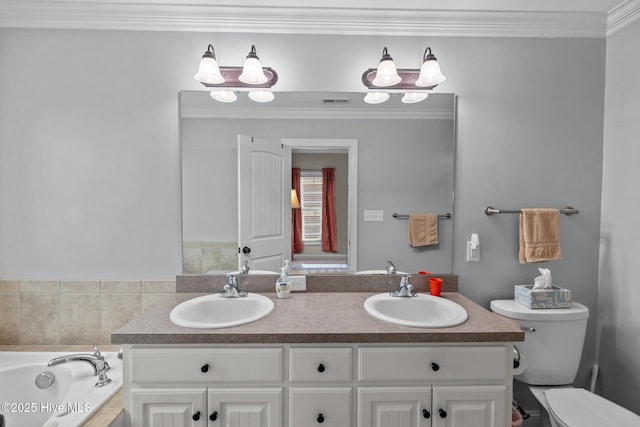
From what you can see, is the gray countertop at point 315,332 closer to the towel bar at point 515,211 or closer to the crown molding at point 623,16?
the towel bar at point 515,211

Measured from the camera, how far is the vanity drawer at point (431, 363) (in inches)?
47.4

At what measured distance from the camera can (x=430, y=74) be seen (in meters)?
Result: 1.62

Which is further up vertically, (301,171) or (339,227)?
(301,171)

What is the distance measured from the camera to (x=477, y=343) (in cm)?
121

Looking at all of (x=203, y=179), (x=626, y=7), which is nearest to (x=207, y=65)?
(x=203, y=179)

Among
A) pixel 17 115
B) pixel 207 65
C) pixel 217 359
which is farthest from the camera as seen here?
pixel 17 115

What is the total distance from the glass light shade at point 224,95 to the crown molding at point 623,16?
221cm

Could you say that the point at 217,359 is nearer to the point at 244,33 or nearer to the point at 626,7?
the point at 244,33

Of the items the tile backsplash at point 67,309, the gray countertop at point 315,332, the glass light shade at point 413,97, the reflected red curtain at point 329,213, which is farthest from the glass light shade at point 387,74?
the tile backsplash at point 67,309

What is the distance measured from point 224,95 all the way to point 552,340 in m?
2.24

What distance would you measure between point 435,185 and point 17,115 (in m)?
2.42

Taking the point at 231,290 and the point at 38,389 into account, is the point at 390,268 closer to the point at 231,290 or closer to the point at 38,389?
the point at 231,290

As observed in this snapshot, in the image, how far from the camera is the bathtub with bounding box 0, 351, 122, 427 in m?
1.35

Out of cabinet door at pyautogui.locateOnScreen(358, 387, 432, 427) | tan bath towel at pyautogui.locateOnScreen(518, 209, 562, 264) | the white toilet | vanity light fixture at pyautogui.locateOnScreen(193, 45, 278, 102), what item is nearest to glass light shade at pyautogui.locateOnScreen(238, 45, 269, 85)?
vanity light fixture at pyautogui.locateOnScreen(193, 45, 278, 102)
